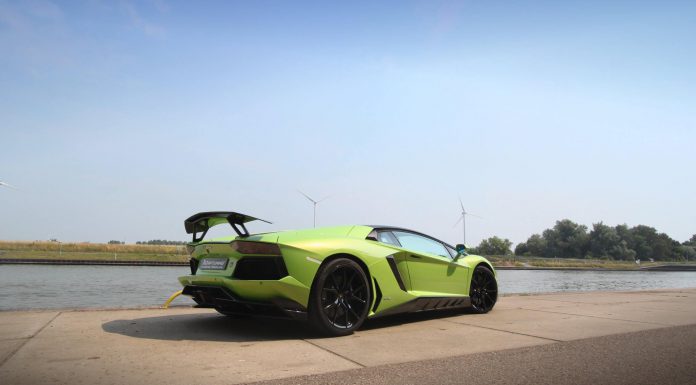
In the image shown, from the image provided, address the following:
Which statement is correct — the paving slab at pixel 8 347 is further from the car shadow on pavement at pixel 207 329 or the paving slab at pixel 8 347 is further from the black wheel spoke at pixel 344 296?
the black wheel spoke at pixel 344 296

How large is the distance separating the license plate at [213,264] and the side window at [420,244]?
6.81 ft

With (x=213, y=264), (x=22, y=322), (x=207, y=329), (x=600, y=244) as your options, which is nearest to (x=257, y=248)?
(x=213, y=264)

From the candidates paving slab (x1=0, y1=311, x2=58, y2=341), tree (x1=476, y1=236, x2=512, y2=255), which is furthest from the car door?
tree (x1=476, y1=236, x2=512, y2=255)

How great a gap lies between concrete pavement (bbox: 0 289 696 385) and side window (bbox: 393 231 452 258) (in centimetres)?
84

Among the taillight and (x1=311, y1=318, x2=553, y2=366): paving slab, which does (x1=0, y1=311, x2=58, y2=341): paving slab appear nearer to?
the taillight

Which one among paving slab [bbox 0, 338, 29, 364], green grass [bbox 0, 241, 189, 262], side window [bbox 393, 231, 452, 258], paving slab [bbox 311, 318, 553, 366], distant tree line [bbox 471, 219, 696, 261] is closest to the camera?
paving slab [bbox 0, 338, 29, 364]

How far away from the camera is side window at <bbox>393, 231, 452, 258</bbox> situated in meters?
5.88

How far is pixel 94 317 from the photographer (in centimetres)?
564

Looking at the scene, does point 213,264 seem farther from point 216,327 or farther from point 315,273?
point 315,273

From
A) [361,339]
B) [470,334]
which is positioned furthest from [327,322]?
[470,334]

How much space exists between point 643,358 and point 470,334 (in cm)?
156

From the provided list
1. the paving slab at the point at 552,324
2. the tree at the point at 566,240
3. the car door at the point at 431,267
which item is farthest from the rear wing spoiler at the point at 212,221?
the tree at the point at 566,240

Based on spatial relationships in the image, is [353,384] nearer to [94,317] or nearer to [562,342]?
[562,342]

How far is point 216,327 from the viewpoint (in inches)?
202
